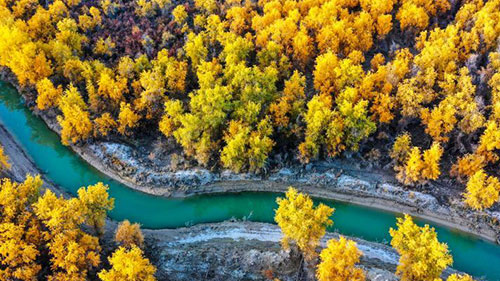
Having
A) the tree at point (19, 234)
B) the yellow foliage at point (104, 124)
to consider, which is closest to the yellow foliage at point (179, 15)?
the yellow foliage at point (104, 124)

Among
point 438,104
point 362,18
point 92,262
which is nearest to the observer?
point 92,262

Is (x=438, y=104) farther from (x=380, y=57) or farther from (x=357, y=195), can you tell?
(x=357, y=195)

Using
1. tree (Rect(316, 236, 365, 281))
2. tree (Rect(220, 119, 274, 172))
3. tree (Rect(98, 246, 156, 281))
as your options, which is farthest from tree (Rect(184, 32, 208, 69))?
tree (Rect(316, 236, 365, 281))

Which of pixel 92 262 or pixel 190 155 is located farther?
pixel 190 155

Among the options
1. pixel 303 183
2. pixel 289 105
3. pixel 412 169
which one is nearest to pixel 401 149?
pixel 412 169

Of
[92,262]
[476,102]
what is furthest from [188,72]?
[476,102]

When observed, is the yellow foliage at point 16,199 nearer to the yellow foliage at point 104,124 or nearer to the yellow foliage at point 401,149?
the yellow foliage at point 104,124

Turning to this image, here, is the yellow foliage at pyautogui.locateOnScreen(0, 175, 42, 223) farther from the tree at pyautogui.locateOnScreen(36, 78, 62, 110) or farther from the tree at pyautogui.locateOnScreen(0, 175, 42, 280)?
the tree at pyautogui.locateOnScreen(36, 78, 62, 110)
